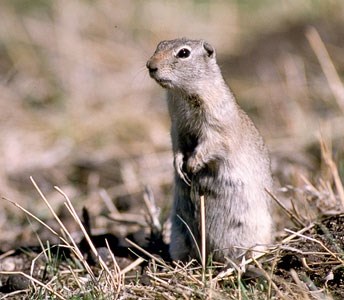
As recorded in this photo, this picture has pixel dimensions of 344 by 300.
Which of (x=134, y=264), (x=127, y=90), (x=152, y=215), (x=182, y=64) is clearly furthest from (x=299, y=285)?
(x=127, y=90)

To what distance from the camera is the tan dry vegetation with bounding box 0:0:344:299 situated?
650 centimetres

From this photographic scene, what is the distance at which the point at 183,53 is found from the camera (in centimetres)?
506

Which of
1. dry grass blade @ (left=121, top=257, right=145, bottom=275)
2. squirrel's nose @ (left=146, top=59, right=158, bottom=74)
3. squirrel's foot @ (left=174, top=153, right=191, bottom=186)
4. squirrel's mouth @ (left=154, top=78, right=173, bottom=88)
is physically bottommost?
dry grass blade @ (left=121, top=257, right=145, bottom=275)

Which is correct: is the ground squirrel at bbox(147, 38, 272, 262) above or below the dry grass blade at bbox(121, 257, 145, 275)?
above

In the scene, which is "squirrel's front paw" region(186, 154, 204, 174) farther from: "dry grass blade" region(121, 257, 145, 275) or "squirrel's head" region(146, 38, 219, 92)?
"dry grass blade" region(121, 257, 145, 275)

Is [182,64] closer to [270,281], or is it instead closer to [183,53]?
[183,53]

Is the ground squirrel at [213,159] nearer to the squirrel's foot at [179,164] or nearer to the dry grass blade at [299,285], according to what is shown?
the squirrel's foot at [179,164]

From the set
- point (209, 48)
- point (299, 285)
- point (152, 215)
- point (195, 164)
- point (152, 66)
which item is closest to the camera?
point (299, 285)

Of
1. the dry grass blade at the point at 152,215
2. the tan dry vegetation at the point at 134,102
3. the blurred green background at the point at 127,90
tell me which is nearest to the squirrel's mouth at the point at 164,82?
the tan dry vegetation at the point at 134,102

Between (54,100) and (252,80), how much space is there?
90.9 inches

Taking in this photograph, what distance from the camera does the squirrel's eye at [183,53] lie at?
502 cm

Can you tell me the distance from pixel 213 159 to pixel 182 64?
0.60 meters

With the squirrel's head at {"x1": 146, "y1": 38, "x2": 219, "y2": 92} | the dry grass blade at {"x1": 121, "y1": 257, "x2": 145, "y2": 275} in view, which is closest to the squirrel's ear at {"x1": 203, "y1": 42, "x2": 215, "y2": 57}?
the squirrel's head at {"x1": 146, "y1": 38, "x2": 219, "y2": 92}

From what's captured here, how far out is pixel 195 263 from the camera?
509cm
